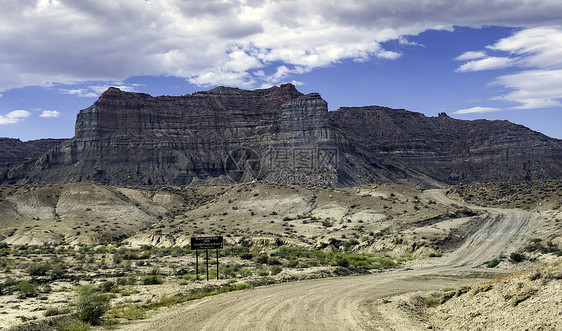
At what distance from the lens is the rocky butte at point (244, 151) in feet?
464

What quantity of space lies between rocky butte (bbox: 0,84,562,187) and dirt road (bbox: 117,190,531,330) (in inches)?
3647

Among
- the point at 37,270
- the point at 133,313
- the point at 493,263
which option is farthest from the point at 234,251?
the point at 133,313

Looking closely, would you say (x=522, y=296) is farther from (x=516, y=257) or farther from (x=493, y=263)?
(x=516, y=257)

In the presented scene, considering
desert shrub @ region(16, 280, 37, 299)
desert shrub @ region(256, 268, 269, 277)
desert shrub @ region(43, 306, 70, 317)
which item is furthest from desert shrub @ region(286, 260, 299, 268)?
desert shrub @ region(43, 306, 70, 317)

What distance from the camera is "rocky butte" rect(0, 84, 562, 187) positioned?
141500 millimetres

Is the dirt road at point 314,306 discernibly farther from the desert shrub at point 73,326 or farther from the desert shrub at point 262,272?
the desert shrub at point 262,272

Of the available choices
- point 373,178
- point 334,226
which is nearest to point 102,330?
point 334,226

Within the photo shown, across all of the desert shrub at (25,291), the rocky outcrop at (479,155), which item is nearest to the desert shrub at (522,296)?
the desert shrub at (25,291)

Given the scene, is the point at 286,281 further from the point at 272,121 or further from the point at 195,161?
the point at 272,121

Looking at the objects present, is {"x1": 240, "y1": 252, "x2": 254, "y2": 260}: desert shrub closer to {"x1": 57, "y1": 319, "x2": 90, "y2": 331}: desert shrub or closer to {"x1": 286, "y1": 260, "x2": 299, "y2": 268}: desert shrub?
{"x1": 286, "y1": 260, "x2": 299, "y2": 268}: desert shrub

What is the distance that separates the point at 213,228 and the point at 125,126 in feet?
355

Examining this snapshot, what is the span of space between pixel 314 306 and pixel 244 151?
138361 mm

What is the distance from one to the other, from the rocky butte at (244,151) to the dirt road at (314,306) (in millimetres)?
92629

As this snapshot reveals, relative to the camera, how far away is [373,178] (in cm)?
14050
